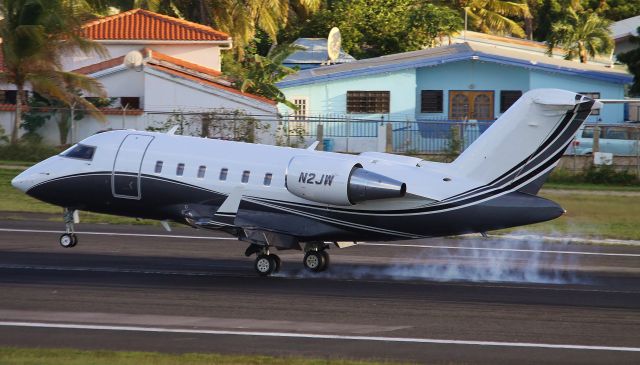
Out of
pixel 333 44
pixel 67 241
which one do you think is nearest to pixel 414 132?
pixel 333 44

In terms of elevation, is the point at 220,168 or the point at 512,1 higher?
the point at 512,1

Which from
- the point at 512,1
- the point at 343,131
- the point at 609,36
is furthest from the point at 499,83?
the point at 512,1

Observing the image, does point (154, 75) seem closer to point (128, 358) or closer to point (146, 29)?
Answer: point (146, 29)

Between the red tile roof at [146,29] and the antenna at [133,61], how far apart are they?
422cm

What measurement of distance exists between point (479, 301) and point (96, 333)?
25.7 feet

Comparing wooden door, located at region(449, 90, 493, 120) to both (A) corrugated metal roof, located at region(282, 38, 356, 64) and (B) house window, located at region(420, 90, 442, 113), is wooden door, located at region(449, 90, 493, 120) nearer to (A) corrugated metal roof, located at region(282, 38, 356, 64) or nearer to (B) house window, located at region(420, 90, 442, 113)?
→ (B) house window, located at region(420, 90, 442, 113)

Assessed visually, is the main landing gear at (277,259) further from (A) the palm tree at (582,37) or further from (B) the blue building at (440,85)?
(A) the palm tree at (582,37)

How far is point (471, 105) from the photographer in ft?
197

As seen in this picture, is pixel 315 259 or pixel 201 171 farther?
pixel 315 259

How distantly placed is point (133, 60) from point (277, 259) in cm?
3020

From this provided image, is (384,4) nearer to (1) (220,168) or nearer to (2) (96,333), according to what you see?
(1) (220,168)

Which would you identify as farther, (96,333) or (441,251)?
(441,251)

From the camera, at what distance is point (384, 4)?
7206cm

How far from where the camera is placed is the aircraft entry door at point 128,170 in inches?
1003
